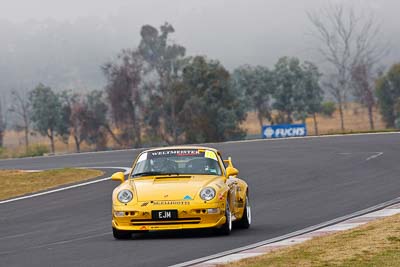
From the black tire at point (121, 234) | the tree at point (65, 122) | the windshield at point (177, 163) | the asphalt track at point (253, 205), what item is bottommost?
the asphalt track at point (253, 205)

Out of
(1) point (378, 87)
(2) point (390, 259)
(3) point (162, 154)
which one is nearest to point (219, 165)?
(3) point (162, 154)

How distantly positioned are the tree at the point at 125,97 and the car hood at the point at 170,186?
76.0 meters

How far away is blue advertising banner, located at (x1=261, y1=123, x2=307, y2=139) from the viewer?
56.9 meters

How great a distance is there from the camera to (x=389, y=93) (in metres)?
96.9

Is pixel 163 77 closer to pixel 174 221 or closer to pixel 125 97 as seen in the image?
pixel 125 97

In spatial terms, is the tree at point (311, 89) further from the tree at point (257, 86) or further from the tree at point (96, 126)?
the tree at point (96, 126)

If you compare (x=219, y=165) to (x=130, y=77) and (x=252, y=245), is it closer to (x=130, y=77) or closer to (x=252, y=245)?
(x=252, y=245)

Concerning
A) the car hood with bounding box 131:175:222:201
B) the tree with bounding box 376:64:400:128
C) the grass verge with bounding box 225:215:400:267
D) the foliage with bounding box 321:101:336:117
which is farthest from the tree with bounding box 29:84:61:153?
the grass verge with bounding box 225:215:400:267

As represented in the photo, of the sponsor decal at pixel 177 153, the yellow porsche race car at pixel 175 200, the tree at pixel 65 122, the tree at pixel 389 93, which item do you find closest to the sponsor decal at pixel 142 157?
the sponsor decal at pixel 177 153

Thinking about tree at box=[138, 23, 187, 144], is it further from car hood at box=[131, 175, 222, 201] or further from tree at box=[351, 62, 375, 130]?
car hood at box=[131, 175, 222, 201]

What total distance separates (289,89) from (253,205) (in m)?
80.5

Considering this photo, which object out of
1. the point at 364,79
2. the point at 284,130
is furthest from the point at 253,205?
the point at 364,79

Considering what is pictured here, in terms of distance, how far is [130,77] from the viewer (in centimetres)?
9169

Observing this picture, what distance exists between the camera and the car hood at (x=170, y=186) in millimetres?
13117
